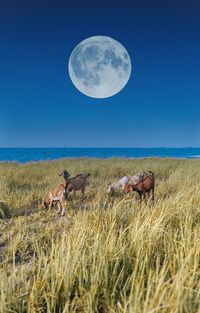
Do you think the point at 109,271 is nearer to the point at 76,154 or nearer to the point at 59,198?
the point at 59,198

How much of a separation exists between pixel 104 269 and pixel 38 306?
23.8 inches

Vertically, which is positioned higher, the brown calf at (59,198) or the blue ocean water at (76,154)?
the brown calf at (59,198)

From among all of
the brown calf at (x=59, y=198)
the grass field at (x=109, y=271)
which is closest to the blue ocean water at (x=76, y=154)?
the brown calf at (x=59, y=198)

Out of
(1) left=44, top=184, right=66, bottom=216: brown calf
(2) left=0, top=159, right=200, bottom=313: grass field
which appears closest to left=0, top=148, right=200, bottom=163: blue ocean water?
(1) left=44, top=184, right=66, bottom=216: brown calf

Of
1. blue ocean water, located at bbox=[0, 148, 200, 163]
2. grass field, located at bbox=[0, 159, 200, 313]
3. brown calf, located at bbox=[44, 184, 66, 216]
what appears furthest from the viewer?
blue ocean water, located at bbox=[0, 148, 200, 163]

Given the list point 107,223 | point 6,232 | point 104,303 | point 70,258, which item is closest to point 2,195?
point 6,232

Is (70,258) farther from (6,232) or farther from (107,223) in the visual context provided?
(6,232)

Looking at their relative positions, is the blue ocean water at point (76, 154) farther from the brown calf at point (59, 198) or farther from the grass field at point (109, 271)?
the grass field at point (109, 271)

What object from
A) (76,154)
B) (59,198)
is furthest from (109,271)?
(76,154)

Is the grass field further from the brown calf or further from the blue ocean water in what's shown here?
the blue ocean water

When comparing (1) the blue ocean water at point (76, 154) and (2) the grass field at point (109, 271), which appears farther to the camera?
(1) the blue ocean water at point (76, 154)

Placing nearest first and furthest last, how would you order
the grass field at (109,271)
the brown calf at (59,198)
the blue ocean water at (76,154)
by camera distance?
the grass field at (109,271)
the brown calf at (59,198)
the blue ocean water at (76,154)

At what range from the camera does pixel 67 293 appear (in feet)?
8.54

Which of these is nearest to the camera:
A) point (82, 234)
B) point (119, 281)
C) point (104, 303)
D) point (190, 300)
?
point (190, 300)
